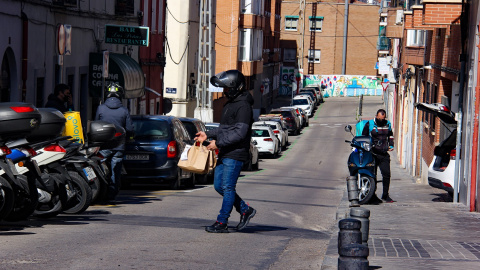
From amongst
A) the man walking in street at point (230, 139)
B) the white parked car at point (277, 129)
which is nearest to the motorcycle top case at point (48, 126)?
the man walking in street at point (230, 139)

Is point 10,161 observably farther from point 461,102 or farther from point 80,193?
point 461,102

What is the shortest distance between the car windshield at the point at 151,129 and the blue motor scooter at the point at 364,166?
412cm

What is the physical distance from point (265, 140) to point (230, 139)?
31009 mm

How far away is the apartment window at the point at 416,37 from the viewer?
31319mm

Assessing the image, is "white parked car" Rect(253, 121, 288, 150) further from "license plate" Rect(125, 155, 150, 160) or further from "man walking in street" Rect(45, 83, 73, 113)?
"man walking in street" Rect(45, 83, 73, 113)

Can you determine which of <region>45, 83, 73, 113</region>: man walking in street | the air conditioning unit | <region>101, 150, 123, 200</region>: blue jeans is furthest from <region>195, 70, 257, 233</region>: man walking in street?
the air conditioning unit

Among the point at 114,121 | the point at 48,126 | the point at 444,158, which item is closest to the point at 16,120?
the point at 48,126

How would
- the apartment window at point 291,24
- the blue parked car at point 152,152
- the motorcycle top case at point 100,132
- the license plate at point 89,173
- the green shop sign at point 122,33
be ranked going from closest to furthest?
the license plate at point 89,173 → the motorcycle top case at point 100,132 → the blue parked car at point 152,152 → the green shop sign at point 122,33 → the apartment window at point 291,24

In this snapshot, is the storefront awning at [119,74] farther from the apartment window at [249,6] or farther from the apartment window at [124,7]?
the apartment window at [249,6]

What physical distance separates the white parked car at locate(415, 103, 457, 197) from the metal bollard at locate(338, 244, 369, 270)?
33.7ft

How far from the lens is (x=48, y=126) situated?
1162cm

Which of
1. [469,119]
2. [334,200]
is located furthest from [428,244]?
[334,200]

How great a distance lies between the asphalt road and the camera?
8.40 m

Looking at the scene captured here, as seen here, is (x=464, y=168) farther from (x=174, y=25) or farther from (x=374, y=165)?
(x=174, y=25)
